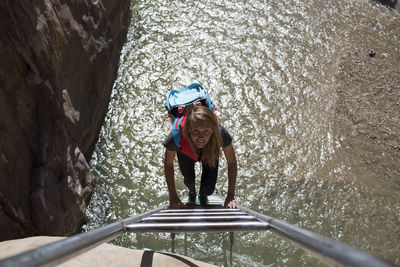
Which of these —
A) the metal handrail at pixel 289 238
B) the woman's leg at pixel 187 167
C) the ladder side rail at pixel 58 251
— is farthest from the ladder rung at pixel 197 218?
the woman's leg at pixel 187 167

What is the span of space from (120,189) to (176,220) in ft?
9.32

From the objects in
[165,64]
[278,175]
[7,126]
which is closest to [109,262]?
[7,126]

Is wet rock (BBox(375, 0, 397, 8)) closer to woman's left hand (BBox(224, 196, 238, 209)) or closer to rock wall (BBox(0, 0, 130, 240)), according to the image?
rock wall (BBox(0, 0, 130, 240))

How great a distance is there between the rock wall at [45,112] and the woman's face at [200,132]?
1660mm

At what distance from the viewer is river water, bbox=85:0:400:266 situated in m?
4.19

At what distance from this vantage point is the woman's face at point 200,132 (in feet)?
7.70

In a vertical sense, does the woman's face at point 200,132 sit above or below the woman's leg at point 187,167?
above

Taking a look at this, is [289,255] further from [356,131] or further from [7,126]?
[7,126]

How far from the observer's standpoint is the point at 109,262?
186cm

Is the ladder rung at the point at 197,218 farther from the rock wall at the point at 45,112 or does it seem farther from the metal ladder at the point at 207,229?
the rock wall at the point at 45,112

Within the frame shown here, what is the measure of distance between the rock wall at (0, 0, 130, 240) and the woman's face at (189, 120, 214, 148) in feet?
5.45

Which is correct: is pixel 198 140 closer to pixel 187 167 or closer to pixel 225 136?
pixel 225 136

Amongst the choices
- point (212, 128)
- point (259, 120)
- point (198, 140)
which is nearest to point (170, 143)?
point (198, 140)

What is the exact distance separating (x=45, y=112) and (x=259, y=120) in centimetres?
323
